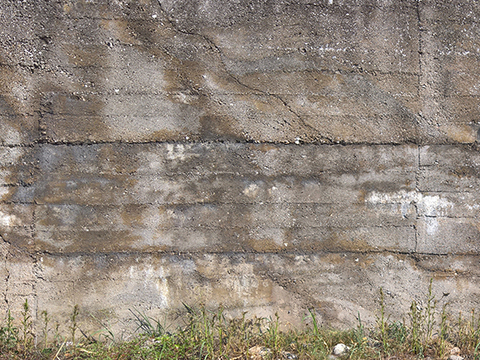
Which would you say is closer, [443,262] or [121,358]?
[121,358]

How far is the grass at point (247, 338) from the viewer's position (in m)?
2.50

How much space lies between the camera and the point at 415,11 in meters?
2.76

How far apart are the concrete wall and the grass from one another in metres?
0.11

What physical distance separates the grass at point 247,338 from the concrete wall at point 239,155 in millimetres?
108

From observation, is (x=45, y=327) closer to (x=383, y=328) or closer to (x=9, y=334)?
(x=9, y=334)

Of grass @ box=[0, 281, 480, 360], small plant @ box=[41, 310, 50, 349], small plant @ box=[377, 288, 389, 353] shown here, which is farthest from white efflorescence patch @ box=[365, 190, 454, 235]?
small plant @ box=[41, 310, 50, 349]

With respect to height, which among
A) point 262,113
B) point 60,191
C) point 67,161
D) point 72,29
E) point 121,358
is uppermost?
point 72,29

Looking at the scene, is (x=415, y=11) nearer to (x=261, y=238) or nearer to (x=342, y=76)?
(x=342, y=76)

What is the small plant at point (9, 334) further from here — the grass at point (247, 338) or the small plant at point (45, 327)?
the small plant at point (45, 327)

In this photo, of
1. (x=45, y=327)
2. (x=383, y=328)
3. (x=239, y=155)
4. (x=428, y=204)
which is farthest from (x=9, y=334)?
(x=428, y=204)

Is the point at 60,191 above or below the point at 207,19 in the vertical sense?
below

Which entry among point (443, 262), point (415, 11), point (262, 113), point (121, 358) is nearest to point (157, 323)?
point (121, 358)

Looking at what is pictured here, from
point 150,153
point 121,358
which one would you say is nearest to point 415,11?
point 150,153

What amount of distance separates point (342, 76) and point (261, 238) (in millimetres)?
1233
